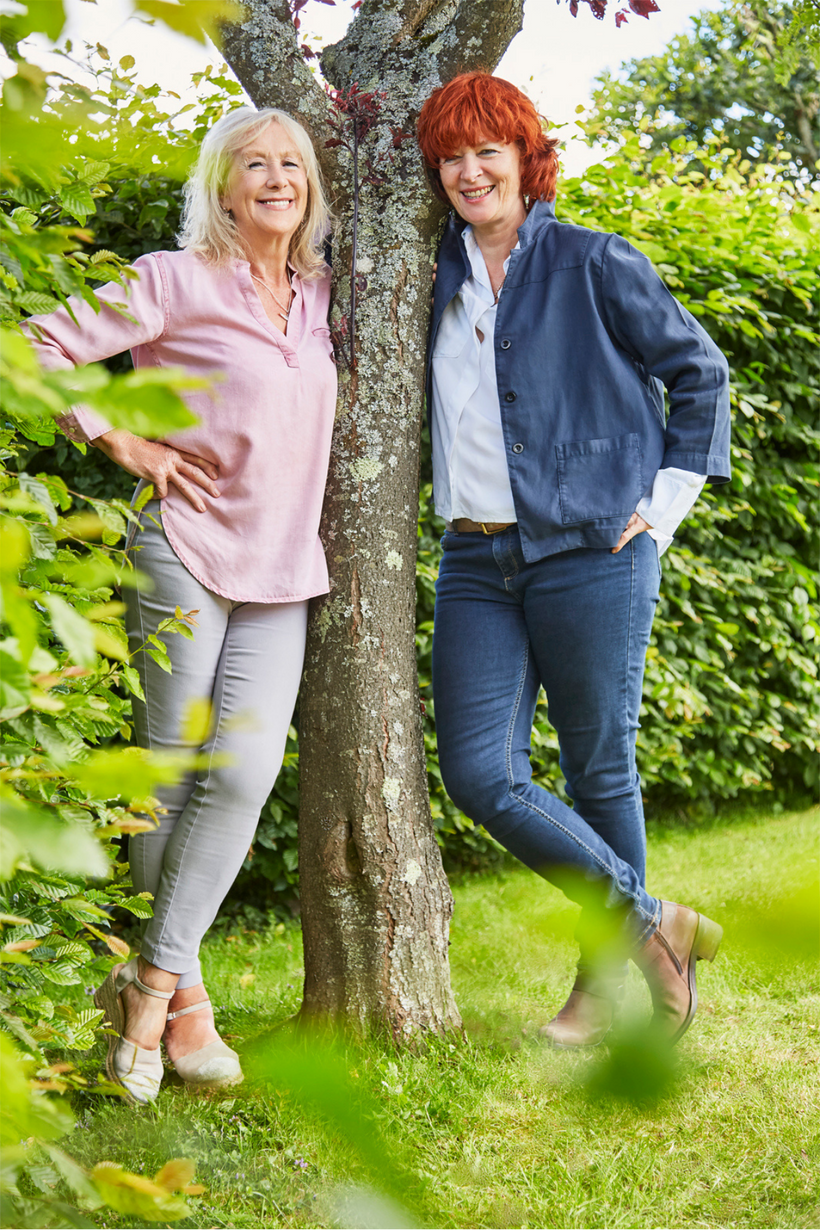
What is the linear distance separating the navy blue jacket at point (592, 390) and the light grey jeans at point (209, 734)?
64 cm

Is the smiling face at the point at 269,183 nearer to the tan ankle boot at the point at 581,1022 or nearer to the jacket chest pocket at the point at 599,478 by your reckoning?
the jacket chest pocket at the point at 599,478

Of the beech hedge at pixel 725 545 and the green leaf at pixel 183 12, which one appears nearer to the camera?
the green leaf at pixel 183 12

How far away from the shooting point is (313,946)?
96.7 inches

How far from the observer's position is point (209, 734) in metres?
2.19

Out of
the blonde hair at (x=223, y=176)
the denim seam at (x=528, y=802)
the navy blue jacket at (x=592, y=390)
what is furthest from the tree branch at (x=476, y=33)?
the denim seam at (x=528, y=802)

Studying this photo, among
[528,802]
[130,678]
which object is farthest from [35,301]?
[528,802]

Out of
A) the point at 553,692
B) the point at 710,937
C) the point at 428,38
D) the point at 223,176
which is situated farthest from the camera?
the point at 428,38

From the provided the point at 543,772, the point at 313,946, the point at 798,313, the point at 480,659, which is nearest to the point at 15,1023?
the point at 313,946

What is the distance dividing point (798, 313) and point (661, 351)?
2802 millimetres

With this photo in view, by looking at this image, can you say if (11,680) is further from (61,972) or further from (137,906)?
(137,906)

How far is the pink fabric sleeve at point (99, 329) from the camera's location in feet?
6.71

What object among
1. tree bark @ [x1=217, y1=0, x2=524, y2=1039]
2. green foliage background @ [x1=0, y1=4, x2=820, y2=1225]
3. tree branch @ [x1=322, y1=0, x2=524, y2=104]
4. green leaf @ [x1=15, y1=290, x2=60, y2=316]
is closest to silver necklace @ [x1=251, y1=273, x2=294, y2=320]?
tree bark @ [x1=217, y1=0, x2=524, y2=1039]

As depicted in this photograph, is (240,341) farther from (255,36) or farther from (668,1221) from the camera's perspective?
(668,1221)

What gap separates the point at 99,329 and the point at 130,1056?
4.97 ft
